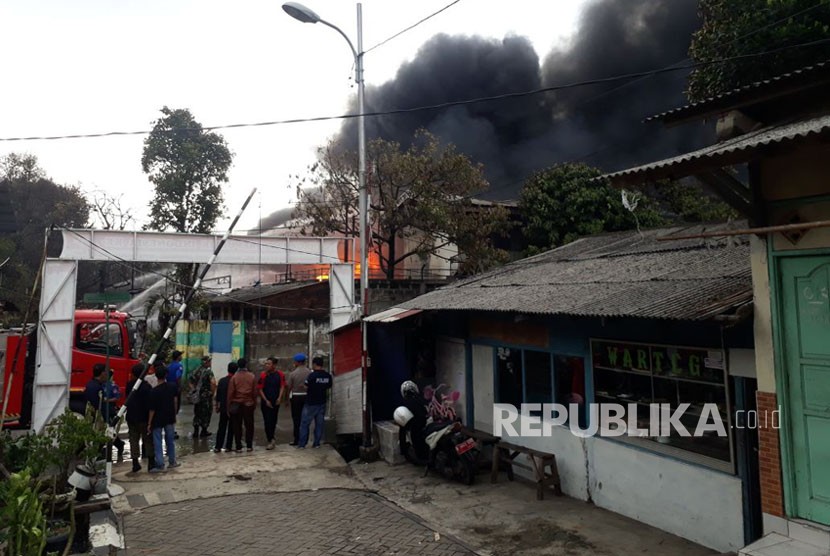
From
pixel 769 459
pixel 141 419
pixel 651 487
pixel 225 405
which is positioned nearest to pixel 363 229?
pixel 225 405

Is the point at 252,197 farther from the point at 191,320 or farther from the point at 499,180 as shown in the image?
Answer: the point at 499,180

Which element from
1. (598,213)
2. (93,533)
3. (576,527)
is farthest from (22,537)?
(598,213)

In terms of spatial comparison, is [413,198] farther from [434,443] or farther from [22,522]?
[22,522]

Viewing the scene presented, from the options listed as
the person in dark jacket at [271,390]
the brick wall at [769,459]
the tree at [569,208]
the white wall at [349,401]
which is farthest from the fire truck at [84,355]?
the tree at [569,208]

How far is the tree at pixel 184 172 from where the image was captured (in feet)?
91.4

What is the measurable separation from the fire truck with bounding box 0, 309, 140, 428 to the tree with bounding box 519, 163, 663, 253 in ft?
43.7

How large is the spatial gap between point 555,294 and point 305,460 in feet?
17.4

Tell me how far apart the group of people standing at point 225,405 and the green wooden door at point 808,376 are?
7.61m

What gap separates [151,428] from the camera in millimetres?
9281

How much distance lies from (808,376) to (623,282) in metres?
3.03

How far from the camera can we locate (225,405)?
414 inches

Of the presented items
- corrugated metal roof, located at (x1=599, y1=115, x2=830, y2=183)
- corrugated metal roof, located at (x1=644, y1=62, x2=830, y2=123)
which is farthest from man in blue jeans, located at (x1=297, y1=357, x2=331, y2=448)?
corrugated metal roof, located at (x1=644, y1=62, x2=830, y2=123)

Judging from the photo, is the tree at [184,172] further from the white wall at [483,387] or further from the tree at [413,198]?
the white wall at [483,387]

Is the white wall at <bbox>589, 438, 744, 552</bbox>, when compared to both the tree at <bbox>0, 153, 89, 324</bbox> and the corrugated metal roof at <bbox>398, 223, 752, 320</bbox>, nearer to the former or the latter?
the corrugated metal roof at <bbox>398, 223, 752, 320</bbox>
